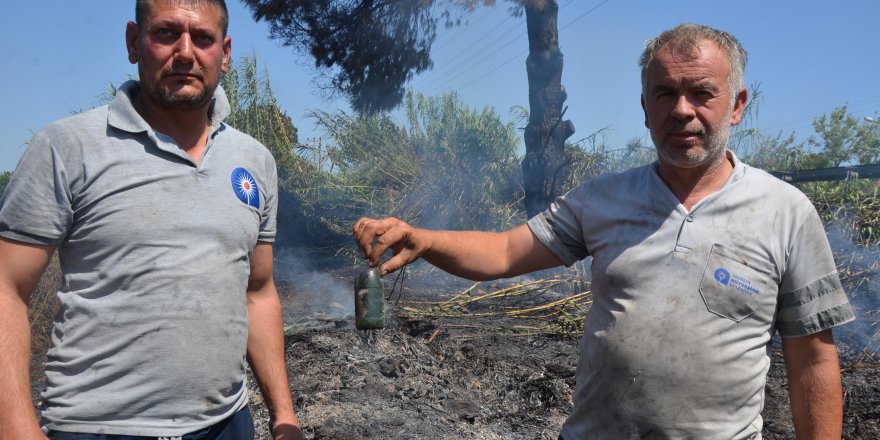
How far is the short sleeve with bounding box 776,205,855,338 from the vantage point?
1980 millimetres

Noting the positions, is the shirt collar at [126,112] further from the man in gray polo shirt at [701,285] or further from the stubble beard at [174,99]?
the man in gray polo shirt at [701,285]

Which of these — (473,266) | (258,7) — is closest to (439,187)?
(258,7)

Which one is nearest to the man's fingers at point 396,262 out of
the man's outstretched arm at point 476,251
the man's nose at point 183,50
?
the man's outstretched arm at point 476,251

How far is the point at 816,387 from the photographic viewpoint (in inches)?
79.4

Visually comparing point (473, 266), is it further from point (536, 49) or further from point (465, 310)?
point (536, 49)

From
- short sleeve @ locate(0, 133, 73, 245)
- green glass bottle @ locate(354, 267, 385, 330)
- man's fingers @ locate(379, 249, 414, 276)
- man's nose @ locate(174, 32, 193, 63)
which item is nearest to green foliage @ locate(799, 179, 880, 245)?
green glass bottle @ locate(354, 267, 385, 330)

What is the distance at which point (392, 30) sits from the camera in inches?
548

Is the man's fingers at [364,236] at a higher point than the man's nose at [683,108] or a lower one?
lower

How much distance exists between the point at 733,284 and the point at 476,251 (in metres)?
0.87

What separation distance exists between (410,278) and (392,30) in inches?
221

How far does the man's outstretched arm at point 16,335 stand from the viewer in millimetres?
1724

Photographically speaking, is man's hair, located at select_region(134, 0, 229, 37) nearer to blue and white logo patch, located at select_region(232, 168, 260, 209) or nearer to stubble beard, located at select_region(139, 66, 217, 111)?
stubble beard, located at select_region(139, 66, 217, 111)

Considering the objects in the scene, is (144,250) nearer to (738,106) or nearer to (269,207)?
(269,207)

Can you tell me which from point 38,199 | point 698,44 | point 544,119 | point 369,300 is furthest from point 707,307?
point 544,119
